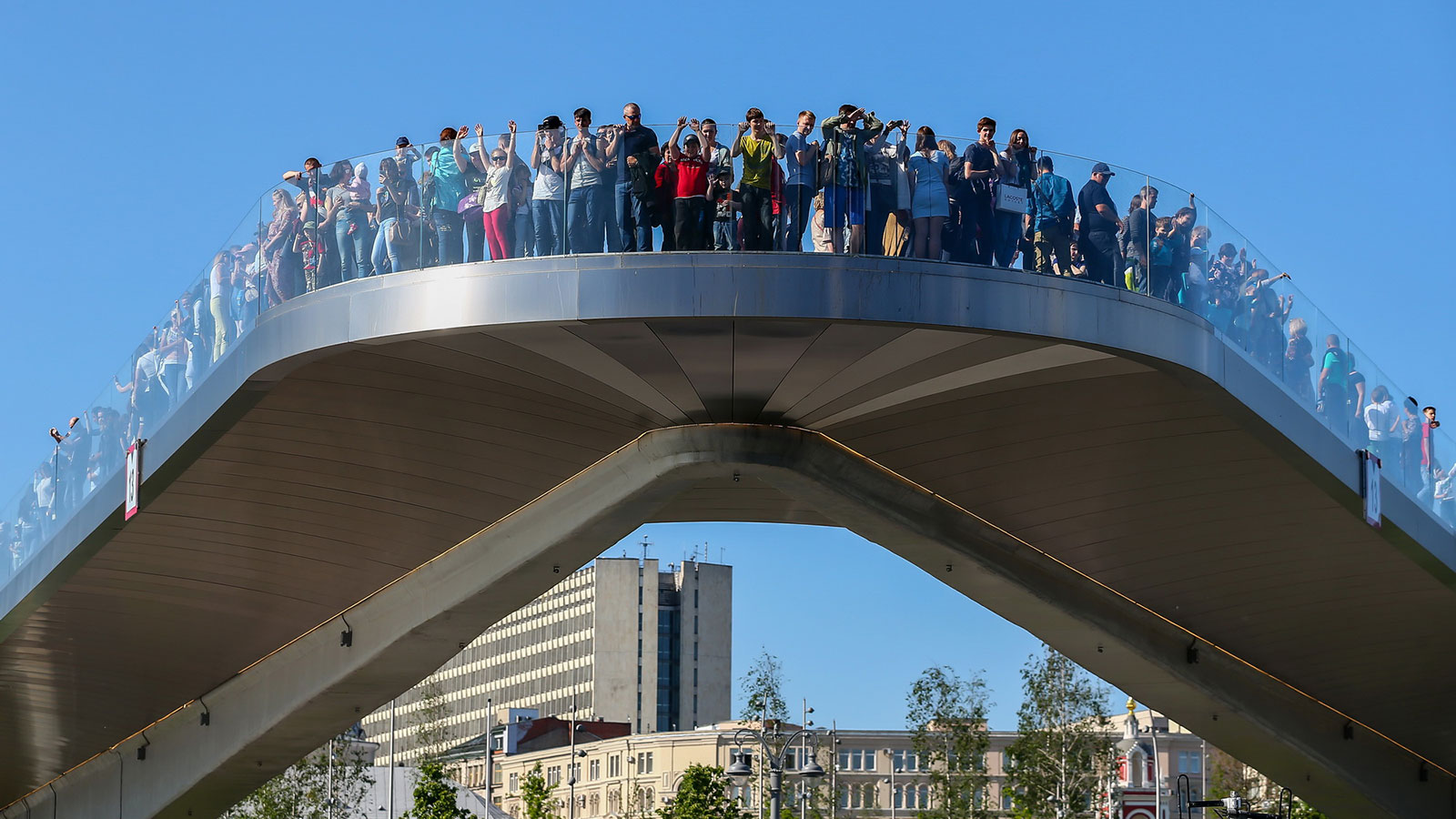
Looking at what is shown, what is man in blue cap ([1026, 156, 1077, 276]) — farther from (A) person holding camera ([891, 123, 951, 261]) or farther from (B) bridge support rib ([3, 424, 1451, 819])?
(B) bridge support rib ([3, 424, 1451, 819])

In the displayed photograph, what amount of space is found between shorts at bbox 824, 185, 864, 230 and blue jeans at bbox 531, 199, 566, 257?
8.70 ft

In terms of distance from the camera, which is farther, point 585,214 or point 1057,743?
point 1057,743

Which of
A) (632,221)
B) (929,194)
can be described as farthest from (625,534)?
(929,194)

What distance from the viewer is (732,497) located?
26688 millimetres

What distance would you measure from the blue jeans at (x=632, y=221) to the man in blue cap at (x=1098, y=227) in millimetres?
4474

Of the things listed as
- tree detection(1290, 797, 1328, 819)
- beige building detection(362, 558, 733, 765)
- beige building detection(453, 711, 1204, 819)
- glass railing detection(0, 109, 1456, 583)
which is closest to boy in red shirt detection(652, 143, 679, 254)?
glass railing detection(0, 109, 1456, 583)

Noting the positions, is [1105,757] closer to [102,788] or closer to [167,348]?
[102,788]

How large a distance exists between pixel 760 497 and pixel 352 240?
9.34m

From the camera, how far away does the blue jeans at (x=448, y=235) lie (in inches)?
721

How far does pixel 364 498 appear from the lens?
24.6 meters

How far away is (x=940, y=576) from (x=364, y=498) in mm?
7887

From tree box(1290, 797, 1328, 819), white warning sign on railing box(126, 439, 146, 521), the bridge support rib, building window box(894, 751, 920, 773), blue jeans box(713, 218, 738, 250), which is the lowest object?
tree box(1290, 797, 1328, 819)

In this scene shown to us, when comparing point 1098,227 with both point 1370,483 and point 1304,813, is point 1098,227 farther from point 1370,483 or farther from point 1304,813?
point 1304,813

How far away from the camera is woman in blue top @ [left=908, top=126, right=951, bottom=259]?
18.0m
